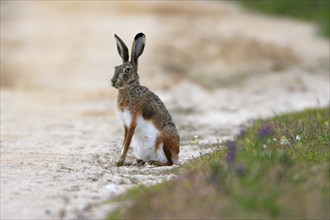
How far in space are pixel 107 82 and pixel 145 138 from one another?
29.4 feet

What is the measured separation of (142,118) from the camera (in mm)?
9258

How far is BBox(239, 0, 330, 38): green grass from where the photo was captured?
2594 centimetres

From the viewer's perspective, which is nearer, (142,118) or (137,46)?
(142,118)

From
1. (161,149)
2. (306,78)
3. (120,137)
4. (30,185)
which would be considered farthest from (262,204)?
(306,78)

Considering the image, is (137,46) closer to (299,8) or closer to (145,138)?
(145,138)

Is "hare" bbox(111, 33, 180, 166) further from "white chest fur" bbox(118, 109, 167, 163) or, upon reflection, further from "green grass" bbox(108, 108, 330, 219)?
"green grass" bbox(108, 108, 330, 219)

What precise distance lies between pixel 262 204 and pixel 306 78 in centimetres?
1068

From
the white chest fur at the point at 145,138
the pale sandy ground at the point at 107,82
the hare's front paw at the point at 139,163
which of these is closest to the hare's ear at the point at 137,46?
the white chest fur at the point at 145,138

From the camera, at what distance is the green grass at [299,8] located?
25938 mm

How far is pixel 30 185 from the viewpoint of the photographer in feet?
24.4

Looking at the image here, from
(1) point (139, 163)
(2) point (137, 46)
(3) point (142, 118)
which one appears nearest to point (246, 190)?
(3) point (142, 118)

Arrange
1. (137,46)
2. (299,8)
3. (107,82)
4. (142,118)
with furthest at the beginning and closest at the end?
(299,8)
(107,82)
(137,46)
(142,118)

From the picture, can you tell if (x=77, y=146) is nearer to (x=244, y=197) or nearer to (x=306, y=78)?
(x=244, y=197)

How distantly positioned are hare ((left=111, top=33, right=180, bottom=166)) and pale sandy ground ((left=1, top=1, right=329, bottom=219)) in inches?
16.7
